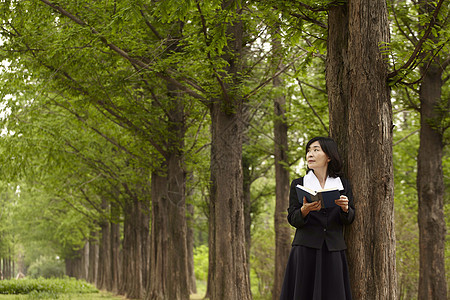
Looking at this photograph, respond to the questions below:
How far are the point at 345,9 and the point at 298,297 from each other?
2987 millimetres

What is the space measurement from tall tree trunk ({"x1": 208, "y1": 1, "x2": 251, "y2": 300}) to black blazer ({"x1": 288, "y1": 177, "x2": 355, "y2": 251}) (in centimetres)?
524

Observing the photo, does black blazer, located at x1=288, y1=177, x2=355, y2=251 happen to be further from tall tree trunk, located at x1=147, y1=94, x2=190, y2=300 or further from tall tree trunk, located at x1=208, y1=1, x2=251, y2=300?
tall tree trunk, located at x1=147, y1=94, x2=190, y2=300

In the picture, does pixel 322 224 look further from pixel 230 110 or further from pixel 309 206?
pixel 230 110

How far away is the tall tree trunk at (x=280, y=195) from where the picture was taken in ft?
60.3

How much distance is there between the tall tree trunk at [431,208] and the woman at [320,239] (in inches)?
300

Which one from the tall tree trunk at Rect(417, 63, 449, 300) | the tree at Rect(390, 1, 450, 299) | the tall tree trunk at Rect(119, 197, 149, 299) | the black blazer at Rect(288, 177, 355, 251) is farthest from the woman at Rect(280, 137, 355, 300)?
the tall tree trunk at Rect(119, 197, 149, 299)

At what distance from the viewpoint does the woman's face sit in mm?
4934

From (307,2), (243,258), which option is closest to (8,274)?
(243,258)

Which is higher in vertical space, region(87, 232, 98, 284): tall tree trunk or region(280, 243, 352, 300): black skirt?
region(280, 243, 352, 300): black skirt

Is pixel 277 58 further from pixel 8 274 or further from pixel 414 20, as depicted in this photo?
pixel 8 274

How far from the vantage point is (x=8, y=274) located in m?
64.3

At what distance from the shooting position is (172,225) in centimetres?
1577

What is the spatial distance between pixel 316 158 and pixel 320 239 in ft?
2.47

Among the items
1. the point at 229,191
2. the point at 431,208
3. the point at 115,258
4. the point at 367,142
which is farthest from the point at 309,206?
the point at 115,258
